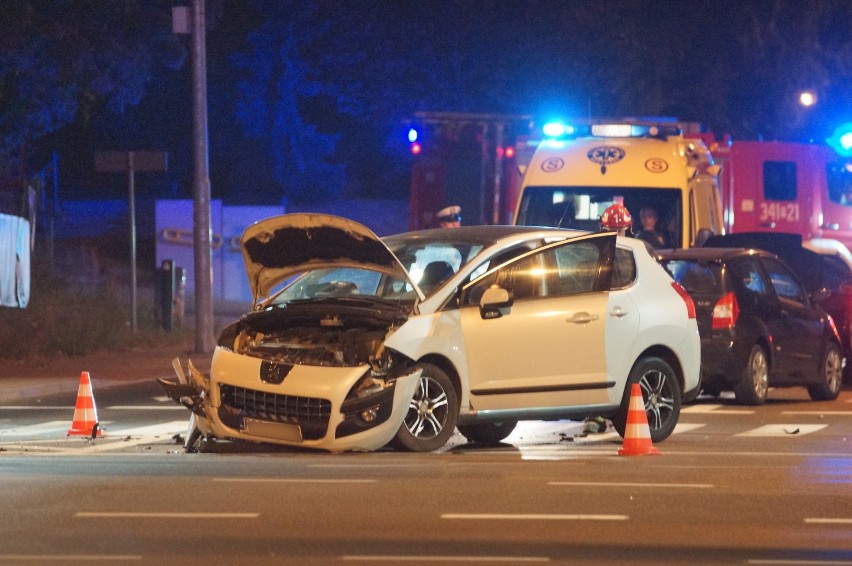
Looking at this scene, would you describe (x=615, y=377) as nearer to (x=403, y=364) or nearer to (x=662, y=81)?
(x=403, y=364)

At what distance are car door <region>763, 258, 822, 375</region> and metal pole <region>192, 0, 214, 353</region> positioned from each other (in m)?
9.37

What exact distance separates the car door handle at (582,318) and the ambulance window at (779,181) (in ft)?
43.2

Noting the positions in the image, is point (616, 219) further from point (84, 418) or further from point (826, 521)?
point (826, 521)

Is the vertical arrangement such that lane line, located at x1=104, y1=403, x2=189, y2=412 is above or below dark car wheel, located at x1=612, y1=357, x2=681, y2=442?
below

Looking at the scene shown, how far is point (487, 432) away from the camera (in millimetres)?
12375

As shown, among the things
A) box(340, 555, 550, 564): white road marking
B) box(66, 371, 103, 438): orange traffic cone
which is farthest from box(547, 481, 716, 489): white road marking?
box(66, 371, 103, 438): orange traffic cone

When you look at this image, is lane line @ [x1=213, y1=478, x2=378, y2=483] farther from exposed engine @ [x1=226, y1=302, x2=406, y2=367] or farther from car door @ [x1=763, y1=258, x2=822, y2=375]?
car door @ [x1=763, y1=258, x2=822, y2=375]

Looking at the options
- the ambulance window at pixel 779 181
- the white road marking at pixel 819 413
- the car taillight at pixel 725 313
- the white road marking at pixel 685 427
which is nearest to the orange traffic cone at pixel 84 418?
the white road marking at pixel 685 427

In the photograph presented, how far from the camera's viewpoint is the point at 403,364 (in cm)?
1041

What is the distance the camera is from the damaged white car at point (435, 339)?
33.9ft

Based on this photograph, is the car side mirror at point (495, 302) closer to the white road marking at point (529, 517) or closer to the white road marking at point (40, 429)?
the white road marking at point (529, 517)

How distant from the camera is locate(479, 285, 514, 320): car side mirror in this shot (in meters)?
10.9

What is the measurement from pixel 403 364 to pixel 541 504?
2.19 metres

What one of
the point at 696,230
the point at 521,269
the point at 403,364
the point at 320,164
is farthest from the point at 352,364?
the point at 320,164
